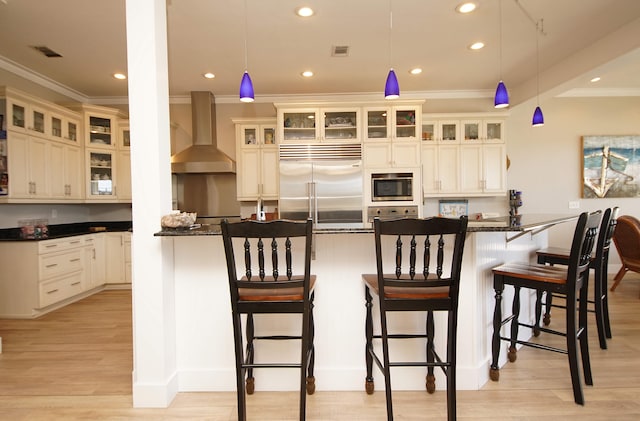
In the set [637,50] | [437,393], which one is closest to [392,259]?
[437,393]

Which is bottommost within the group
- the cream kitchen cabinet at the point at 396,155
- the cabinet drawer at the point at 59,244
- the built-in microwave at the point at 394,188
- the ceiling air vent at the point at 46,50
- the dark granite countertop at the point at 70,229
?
the cabinet drawer at the point at 59,244

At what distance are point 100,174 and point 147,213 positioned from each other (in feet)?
11.7

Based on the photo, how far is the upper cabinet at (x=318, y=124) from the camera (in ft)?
15.1

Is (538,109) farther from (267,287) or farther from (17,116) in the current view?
(17,116)

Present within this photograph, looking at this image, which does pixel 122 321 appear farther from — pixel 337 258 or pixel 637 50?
pixel 637 50

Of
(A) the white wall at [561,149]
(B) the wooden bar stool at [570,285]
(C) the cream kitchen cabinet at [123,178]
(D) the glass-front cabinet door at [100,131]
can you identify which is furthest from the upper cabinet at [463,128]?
(D) the glass-front cabinet door at [100,131]

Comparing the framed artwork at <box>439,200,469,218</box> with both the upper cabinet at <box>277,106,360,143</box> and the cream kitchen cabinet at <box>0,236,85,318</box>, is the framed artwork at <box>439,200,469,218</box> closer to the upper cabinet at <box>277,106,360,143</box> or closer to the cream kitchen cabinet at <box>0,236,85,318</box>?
the upper cabinet at <box>277,106,360,143</box>

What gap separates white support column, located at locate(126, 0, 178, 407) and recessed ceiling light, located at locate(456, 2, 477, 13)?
2.36m

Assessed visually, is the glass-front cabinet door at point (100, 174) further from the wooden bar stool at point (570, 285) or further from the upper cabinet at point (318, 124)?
the wooden bar stool at point (570, 285)

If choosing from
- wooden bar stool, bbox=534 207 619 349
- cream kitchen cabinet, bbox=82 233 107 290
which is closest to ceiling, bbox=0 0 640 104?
wooden bar stool, bbox=534 207 619 349

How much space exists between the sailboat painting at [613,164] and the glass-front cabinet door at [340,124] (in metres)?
3.57

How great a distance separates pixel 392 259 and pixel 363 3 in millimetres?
2152

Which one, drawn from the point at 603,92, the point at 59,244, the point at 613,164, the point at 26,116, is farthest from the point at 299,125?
the point at 613,164

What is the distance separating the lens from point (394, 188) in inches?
182
